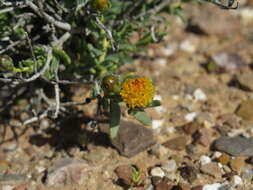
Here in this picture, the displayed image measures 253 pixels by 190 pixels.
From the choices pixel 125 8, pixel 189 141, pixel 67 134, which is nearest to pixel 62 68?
pixel 67 134

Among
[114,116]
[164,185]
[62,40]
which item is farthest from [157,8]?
[164,185]

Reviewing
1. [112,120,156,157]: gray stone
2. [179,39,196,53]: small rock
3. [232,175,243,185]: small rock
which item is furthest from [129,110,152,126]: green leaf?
[179,39,196,53]: small rock

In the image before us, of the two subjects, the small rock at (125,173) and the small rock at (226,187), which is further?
the small rock at (125,173)

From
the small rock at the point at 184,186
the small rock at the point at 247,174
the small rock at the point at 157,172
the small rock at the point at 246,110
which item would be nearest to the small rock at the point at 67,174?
the small rock at the point at 157,172

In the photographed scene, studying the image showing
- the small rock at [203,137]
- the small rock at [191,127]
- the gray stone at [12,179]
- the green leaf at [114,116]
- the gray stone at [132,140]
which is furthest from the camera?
the small rock at [191,127]

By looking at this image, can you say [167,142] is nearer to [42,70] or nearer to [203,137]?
[203,137]

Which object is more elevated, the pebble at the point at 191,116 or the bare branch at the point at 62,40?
the bare branch at the point at 62,40

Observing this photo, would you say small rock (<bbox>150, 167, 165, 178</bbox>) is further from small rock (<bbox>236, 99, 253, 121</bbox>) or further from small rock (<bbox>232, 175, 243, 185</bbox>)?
small rock (<bbox>236, 99, 253, 121</bbox>)

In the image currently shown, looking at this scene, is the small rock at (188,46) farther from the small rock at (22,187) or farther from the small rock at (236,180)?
the small rock at (22,187)
